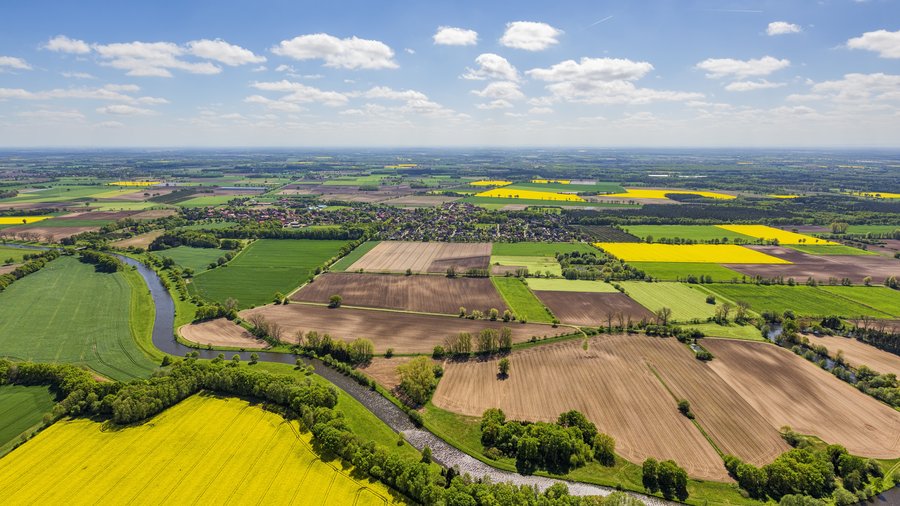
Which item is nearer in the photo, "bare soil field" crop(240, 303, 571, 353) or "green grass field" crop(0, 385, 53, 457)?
"green grass field" crop(0, 385, 53, 457)

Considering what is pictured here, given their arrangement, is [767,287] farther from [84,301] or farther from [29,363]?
[84,301]

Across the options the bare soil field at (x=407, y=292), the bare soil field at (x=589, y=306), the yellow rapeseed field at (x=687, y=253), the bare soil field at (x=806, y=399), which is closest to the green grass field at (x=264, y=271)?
the bare soil field at (x=407, y=292)

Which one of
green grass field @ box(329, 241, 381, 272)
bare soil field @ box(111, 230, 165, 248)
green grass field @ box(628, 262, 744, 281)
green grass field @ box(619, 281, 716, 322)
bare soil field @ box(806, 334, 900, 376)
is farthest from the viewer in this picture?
bare soil field @ box(111, 230, 165, 248)

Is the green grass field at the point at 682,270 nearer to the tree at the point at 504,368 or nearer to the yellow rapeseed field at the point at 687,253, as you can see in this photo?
the yellow rapeseed field at the point at 687,253

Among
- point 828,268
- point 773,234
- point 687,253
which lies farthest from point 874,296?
point 773,234

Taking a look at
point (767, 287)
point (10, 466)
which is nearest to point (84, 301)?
point (10, 466)

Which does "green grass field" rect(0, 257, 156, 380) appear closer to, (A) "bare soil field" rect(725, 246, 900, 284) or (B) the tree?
(B) the tree

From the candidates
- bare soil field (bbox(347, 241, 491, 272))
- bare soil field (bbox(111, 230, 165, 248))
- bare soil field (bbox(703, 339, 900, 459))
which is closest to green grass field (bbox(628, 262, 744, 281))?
bare soil field (bbox(703, 339, 900, 459))
